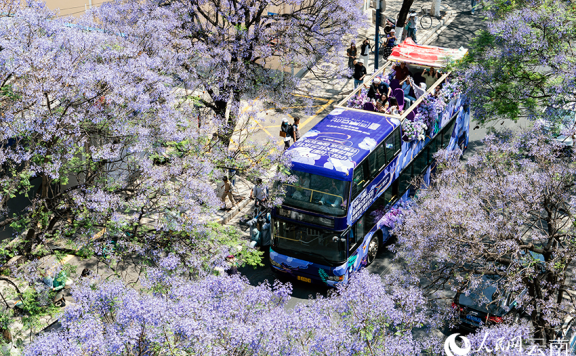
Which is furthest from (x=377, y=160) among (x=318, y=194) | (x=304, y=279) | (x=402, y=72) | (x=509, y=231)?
(x=402, y=72)

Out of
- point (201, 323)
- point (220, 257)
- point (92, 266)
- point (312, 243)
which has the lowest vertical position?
point (92, 266)

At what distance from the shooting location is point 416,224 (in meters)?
14.0

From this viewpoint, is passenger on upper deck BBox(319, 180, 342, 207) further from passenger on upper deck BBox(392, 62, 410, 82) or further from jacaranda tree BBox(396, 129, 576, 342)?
passenger on upper deck BBox(392, 62, 410, 82)

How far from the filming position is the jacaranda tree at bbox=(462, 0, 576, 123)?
47.3 feet

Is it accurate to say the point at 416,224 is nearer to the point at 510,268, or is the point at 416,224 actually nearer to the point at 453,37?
the point at 510,268

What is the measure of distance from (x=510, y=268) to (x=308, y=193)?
519 cm

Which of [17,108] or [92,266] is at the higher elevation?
[17,108]

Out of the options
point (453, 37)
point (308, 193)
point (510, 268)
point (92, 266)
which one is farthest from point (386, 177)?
point (453, 37)

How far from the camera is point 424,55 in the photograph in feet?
70.5

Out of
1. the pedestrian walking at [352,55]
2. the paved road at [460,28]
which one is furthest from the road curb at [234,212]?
the paved road at [460,28]

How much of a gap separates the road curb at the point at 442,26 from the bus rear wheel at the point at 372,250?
15.2 m

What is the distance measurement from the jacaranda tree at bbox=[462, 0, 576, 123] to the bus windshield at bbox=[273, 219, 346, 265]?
545cm

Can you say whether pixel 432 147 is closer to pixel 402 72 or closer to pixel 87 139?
pixel 402 72

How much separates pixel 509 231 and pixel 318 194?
4.72 metres
